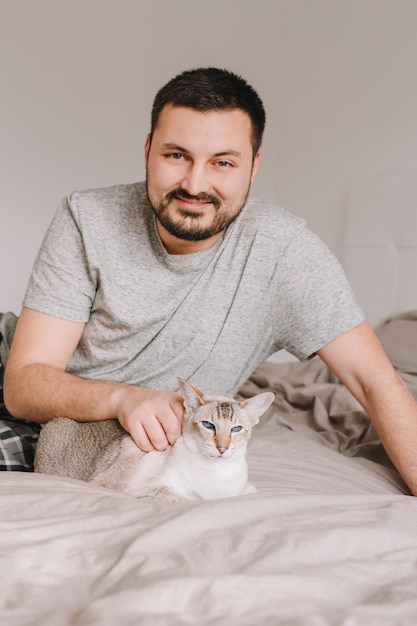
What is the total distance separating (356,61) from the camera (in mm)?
3143

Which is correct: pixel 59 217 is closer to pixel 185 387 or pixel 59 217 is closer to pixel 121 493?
pixel 185 387

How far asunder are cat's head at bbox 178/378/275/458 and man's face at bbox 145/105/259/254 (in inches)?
15.8

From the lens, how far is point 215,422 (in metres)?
1.26

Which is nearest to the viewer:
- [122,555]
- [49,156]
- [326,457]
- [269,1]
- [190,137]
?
[122,555]

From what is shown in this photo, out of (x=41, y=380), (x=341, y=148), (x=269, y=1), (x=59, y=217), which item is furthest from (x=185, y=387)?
(x=269, y=1)

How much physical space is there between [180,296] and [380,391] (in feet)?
1.55

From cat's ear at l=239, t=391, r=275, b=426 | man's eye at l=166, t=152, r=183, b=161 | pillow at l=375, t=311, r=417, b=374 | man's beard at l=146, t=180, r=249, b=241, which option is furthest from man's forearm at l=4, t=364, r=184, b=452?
pillow at l=375, t=311, r=417, b=374

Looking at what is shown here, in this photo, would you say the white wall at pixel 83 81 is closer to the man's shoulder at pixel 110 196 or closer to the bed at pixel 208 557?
the man's shoulder at pixel 110 196

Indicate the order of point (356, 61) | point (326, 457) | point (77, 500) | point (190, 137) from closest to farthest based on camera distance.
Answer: point (77, 500)
point (190, 137)
point (326, 457)
point (356, 61)

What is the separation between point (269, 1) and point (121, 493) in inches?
124

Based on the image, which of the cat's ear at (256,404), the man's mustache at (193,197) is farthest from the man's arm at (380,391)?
the man's mustache at (193,197)

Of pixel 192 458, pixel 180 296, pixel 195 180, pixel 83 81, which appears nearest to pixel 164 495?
pixel 192 458

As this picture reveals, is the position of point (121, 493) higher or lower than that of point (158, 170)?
lower

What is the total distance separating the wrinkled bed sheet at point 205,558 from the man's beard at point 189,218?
533mm
